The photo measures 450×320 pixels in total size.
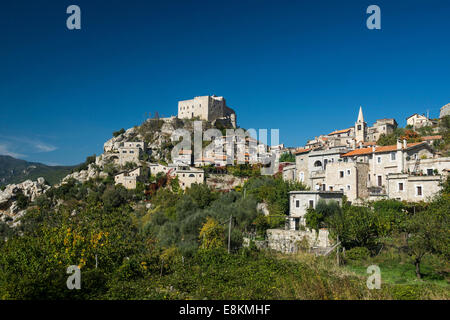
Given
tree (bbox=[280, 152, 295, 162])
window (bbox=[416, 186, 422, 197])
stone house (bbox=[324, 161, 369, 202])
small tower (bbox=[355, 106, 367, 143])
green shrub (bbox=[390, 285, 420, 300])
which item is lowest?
green shrub (bbox=[390, 285, 420, 300])

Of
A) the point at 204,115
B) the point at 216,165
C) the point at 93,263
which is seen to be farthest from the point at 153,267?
the point at 204,115

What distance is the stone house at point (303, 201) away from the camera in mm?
26595

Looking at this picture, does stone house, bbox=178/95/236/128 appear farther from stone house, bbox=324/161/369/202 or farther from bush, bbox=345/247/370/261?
bush, bbox=345/247/370/261

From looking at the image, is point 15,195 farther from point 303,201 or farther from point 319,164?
point 303,201

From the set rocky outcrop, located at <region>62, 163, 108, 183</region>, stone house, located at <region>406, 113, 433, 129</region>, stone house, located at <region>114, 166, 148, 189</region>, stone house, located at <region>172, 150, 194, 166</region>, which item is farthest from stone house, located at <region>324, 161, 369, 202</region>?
rocky outcrop, located at <region>62, 163, 108, 183</region>

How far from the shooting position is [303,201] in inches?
1073

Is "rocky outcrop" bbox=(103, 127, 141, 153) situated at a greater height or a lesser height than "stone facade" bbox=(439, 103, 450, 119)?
lesser

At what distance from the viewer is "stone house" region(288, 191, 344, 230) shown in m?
26.6

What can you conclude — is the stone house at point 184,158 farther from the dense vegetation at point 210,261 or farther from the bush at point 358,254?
the bush at point 358,254

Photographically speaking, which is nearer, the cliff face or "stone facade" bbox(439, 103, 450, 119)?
the cliff face

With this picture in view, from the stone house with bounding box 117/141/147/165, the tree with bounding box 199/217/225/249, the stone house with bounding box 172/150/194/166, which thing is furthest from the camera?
the stone house with bounding box 117/141/147/165

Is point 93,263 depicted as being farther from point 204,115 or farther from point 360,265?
point 204,115

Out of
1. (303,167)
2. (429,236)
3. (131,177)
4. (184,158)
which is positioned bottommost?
(429,236)

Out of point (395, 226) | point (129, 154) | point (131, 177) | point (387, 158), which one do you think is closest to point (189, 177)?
point (131, 177)
